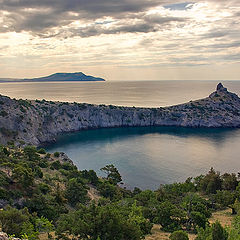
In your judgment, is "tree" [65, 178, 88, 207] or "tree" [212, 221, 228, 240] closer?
"tree" [212, 221, 228, 240]

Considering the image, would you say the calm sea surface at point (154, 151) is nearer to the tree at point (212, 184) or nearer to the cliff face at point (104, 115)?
the cliff face at point (104, 115)

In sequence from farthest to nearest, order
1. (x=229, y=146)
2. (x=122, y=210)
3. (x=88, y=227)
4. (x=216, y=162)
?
1. (x=229, y=146)
2. (x=216, y=162)
3. (x=122, y=210)
4. (x=88, y=227)

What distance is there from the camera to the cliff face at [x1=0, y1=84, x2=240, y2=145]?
119750 mm

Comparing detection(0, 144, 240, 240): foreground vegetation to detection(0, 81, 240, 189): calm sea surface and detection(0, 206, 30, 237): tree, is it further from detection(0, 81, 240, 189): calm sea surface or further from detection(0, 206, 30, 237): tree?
detection(0, 81, 240, 189): calm sea surface

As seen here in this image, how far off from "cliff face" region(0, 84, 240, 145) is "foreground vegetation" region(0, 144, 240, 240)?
61277mm

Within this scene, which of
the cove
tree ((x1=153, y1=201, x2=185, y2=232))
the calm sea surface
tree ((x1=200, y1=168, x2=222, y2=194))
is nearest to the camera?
tree ((x1=153, y1=201, x2=185, y2=232))

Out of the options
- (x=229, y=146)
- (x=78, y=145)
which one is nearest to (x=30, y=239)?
(x=78, y=145)

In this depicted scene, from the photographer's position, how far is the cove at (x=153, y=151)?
254ft

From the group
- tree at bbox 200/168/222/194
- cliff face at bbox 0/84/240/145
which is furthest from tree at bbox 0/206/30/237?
cliff face at bbox 0/84/240/145

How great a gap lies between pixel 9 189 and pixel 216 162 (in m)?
72.9

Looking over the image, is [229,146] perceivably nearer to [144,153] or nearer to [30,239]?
[144,153]

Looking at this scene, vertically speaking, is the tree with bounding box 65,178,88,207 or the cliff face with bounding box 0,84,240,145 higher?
the cliff face with bounding box 0,84,240,145

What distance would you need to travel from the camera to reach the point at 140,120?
159 m

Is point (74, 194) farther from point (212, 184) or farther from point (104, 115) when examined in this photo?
point (104, 115)
